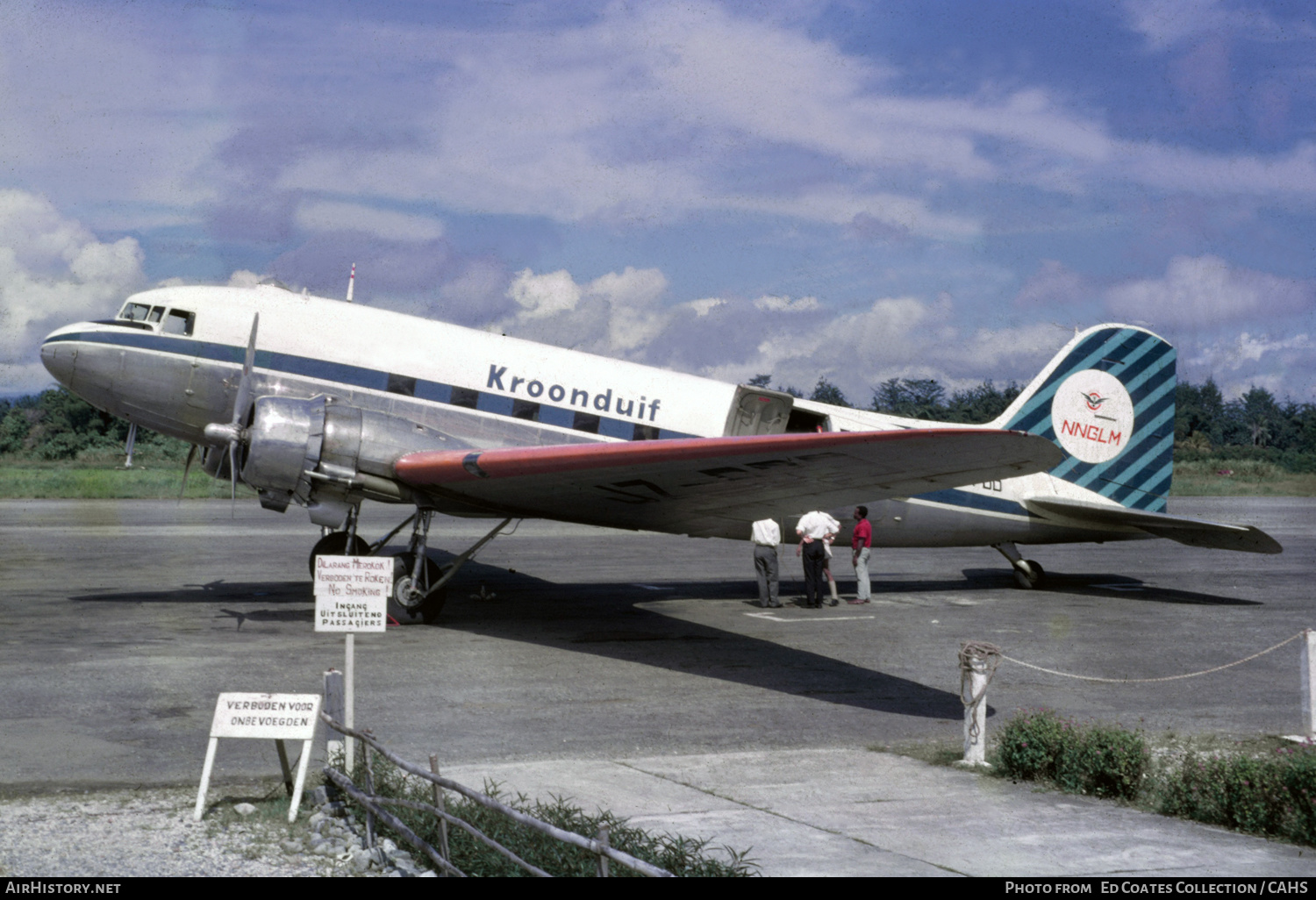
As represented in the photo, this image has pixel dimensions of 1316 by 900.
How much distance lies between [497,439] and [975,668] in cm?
958

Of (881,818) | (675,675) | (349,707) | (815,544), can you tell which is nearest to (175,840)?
(349,707)

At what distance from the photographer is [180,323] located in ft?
55.8

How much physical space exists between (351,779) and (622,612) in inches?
420

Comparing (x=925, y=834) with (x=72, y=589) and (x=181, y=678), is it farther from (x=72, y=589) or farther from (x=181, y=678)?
(x=72, y=589)

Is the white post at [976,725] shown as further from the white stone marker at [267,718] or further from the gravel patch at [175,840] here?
the white stone marker at [267,718]

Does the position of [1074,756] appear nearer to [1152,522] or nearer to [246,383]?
[246,383]

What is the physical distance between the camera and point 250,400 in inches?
637

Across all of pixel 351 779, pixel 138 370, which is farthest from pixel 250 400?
pixel 351 779

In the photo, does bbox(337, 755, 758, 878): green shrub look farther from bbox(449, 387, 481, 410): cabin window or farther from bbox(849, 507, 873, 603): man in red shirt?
bbox(849, 507, 873, 603): man in red shirt

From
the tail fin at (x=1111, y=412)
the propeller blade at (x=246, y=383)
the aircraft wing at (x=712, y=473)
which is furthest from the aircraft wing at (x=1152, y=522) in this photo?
the propeller blade at (x=246, y=383)

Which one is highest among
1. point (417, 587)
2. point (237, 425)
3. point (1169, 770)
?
point (237, 425)

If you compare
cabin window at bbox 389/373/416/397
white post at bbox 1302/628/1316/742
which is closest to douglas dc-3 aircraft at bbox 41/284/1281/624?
cabin window at bbox 389/373/416/397

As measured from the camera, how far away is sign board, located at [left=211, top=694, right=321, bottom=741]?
7.59 meters

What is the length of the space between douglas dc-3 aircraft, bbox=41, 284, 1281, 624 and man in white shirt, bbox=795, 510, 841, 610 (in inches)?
42.0
